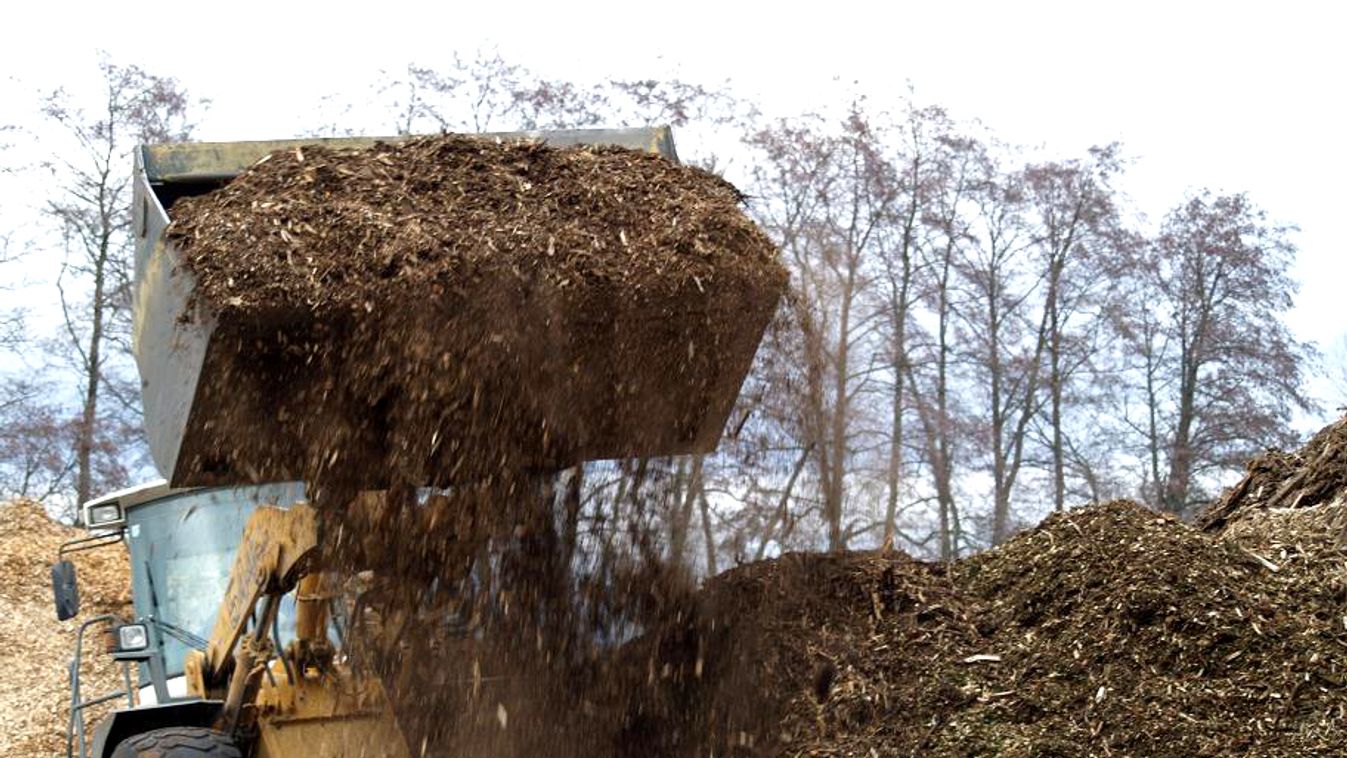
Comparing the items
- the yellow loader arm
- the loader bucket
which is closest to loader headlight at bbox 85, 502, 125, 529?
the yellow loader arm

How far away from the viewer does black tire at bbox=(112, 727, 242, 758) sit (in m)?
4.79

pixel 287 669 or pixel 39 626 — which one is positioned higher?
pixel 39 626

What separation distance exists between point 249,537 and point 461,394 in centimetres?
109

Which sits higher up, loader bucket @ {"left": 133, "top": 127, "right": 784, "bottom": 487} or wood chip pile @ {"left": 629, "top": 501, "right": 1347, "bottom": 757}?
loader bucket @ {"left": 133, "top": 127, "right": 784, "bottom": 487}

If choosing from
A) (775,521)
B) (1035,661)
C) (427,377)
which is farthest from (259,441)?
(1035,661)

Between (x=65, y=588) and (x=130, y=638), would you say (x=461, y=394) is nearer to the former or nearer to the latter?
(x=130, y=638)

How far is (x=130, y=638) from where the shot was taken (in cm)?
599

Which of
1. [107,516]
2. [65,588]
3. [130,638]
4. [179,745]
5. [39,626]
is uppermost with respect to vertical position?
[107,516]

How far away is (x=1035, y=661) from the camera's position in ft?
14.2

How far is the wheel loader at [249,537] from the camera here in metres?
4.50

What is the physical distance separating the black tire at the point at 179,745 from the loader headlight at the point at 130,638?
1.08m

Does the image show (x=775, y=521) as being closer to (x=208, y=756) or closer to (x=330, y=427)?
(x=330, y=427)

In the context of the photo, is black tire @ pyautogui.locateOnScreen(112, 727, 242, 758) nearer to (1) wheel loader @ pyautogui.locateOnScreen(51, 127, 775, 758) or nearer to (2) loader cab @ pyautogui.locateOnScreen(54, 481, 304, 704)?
(1) wheel loader @ pyautogui.locateOnScreen(51, 127, 775, 758)

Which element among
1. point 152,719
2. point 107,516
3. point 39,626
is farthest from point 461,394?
point 39,626
